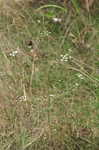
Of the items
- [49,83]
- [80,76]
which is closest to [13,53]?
[49,83]

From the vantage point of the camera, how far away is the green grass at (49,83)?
2.03 m

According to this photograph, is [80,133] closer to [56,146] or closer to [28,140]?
[56,146]

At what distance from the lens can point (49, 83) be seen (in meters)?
2.21

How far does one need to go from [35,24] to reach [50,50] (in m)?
0.23

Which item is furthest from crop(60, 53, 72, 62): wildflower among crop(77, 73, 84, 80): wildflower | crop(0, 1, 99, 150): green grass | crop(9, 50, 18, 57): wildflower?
crop(9, 50, 18, 57): wildflower

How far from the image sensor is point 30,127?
204 cm

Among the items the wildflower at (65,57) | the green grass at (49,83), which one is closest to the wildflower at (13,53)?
the green grass at (49,83)

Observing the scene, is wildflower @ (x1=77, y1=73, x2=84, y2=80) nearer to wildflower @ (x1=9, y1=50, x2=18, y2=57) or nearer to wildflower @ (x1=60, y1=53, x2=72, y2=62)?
wildflower @ (x1=60, y1=53, x2=72, y2=62)

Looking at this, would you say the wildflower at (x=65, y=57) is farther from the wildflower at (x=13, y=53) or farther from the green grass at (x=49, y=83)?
the wildflower at (x=13, y=53)

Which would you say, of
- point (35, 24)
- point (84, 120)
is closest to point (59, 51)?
point (35, 24)

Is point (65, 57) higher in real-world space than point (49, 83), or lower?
higher

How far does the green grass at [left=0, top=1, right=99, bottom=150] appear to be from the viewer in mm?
2025

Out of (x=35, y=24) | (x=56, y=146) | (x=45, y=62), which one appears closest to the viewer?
(x=56, y=146)

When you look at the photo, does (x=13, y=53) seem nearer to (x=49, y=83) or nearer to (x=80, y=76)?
(x=49, y=83)
